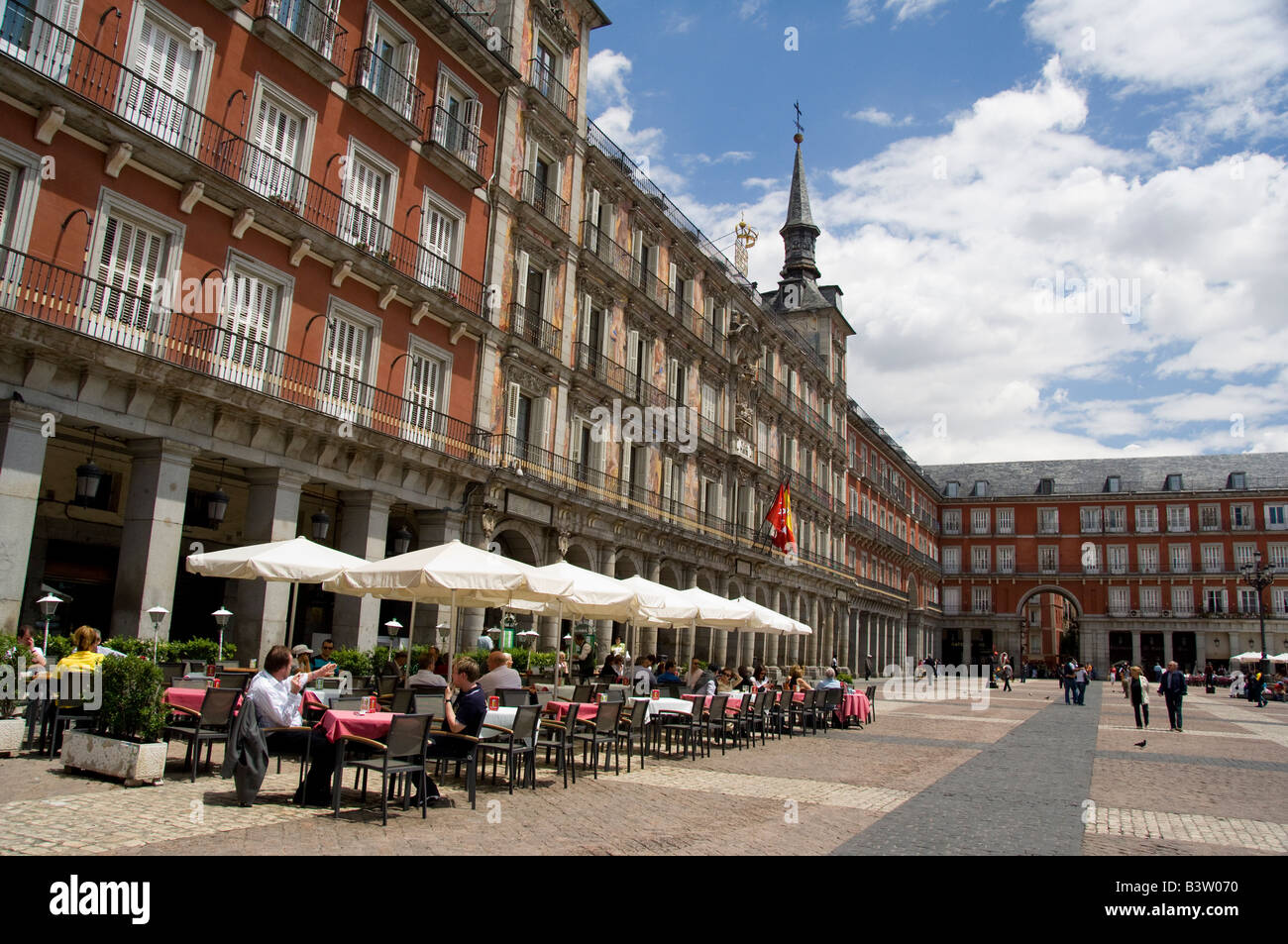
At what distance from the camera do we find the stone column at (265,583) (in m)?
15.9

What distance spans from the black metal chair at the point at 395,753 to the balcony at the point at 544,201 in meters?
18.3

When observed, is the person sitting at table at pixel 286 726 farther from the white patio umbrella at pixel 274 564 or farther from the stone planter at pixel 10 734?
the white patio umbrella at pixel 274 564

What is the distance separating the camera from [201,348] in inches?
588

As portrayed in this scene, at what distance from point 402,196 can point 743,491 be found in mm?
21187

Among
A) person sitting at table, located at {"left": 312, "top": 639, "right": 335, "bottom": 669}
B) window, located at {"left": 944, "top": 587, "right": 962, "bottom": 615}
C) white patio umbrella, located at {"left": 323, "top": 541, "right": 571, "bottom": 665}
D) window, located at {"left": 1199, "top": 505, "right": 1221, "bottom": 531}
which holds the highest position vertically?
window, located at {"left": 1199, "top": 505, "right": 1221, "bottom": 531}

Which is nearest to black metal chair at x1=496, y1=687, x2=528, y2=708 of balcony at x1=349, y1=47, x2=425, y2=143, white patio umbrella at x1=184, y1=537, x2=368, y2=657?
white patio umbrella at x1=184, y1=537, x2=368, y2=657

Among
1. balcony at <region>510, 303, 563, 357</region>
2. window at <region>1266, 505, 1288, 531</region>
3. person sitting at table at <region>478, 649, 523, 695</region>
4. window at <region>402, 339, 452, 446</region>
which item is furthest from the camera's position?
window at <region>1266, 505, 1288, 531</region>

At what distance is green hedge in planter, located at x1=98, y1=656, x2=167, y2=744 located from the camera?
7973 millimetres

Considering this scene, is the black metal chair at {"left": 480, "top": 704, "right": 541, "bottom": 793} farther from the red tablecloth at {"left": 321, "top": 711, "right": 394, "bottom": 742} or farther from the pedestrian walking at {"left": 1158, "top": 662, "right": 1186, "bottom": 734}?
the pedestrian walking at {"left": 1158, "top": 662, "right": 1186, "bottom": 734}

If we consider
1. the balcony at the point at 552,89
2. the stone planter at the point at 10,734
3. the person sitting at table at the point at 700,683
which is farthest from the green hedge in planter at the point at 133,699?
the balcony at the point at 552,89

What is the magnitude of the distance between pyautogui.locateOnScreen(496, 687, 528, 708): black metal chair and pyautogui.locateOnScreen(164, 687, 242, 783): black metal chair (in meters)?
3.17

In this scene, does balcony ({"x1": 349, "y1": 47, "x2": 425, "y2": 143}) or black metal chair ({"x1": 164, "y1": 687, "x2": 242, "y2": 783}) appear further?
balcony ({"x1": 349, "y1": 47, "x2": 425, "y2": 143})

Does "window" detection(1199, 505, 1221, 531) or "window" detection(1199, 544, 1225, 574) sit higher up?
"window" detection(1199, 505, 1221, 531)
